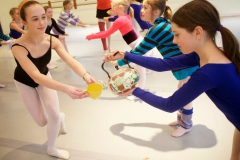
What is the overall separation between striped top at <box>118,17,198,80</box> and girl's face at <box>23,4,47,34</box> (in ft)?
2.19

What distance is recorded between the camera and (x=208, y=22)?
43.3 inches

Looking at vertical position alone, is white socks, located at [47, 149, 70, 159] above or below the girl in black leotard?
below

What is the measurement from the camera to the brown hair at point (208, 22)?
1095 millimetres

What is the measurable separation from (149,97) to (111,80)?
0.37 m

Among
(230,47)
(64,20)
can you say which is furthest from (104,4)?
(230,47)

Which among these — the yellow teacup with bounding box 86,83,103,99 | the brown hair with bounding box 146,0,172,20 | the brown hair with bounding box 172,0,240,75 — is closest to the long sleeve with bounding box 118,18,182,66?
the brown hair with bounding box 146,0,172,20

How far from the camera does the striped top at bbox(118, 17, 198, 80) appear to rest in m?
1.82

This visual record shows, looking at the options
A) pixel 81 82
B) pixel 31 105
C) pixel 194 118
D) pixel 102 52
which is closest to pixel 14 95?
pixel 81 82

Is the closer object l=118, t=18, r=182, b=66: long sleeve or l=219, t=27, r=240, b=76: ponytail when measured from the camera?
l=219, t=27, r=240, b=76: ponytail

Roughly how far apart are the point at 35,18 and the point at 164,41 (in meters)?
1.01

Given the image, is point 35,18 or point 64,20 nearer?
point 35,18

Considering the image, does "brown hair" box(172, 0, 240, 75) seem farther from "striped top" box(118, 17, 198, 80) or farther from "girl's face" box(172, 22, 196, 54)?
"striped top" box(118, 17, 198, 80)

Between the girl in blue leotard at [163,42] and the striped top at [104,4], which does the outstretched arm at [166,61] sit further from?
the striped top at [104,4]

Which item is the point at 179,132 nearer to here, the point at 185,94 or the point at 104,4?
the point at 185,94
